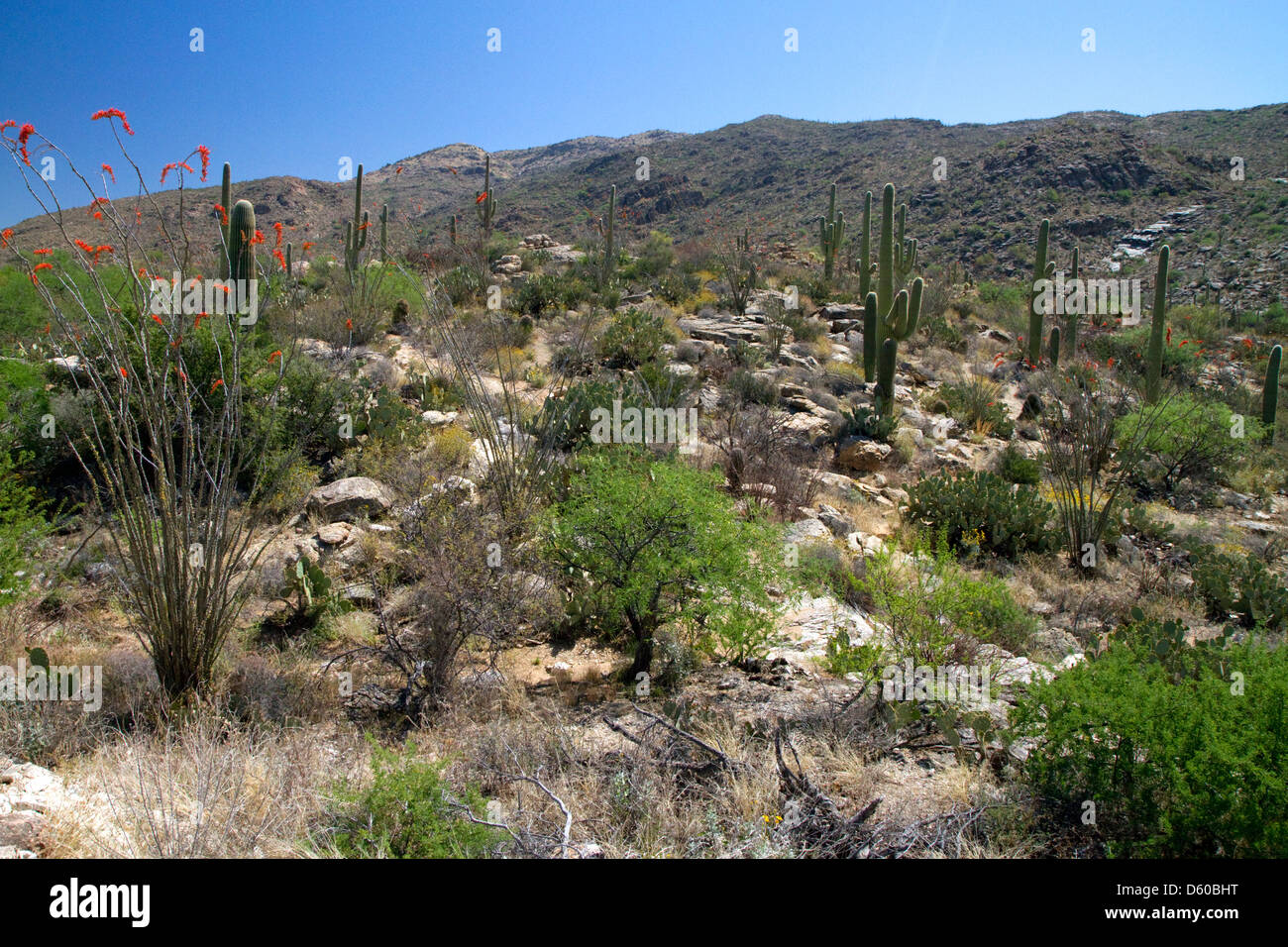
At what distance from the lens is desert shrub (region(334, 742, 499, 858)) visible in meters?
2.79

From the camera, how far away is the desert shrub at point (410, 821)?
2789 mm

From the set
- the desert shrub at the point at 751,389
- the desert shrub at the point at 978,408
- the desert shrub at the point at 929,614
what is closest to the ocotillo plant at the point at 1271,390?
the desert shrub at the point at 978,408

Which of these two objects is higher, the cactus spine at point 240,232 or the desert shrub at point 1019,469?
the cactus spine at point 240,232

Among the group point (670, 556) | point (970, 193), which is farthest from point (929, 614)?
point (970, 193)

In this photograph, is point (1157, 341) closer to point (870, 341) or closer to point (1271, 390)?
point (1271, 390)

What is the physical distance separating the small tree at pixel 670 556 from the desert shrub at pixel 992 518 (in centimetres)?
392

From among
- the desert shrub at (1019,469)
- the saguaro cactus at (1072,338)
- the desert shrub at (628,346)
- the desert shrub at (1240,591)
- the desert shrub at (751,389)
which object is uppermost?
the saguaro cactus at (1072,338)

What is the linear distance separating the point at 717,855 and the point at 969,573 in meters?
5.30

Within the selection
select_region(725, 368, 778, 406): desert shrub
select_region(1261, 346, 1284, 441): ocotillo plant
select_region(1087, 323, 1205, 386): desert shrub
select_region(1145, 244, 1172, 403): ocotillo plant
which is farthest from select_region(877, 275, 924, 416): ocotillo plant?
select_region(1261, 346, 1284, 441): ocotillo plant

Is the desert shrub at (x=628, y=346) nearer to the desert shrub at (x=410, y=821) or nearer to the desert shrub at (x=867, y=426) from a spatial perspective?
the desert shrub at (x=867, y=426)

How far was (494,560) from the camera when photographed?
4996 mm

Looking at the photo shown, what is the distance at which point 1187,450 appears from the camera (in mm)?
10477

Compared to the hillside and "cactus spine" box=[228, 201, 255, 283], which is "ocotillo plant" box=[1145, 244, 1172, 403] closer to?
the hillside
